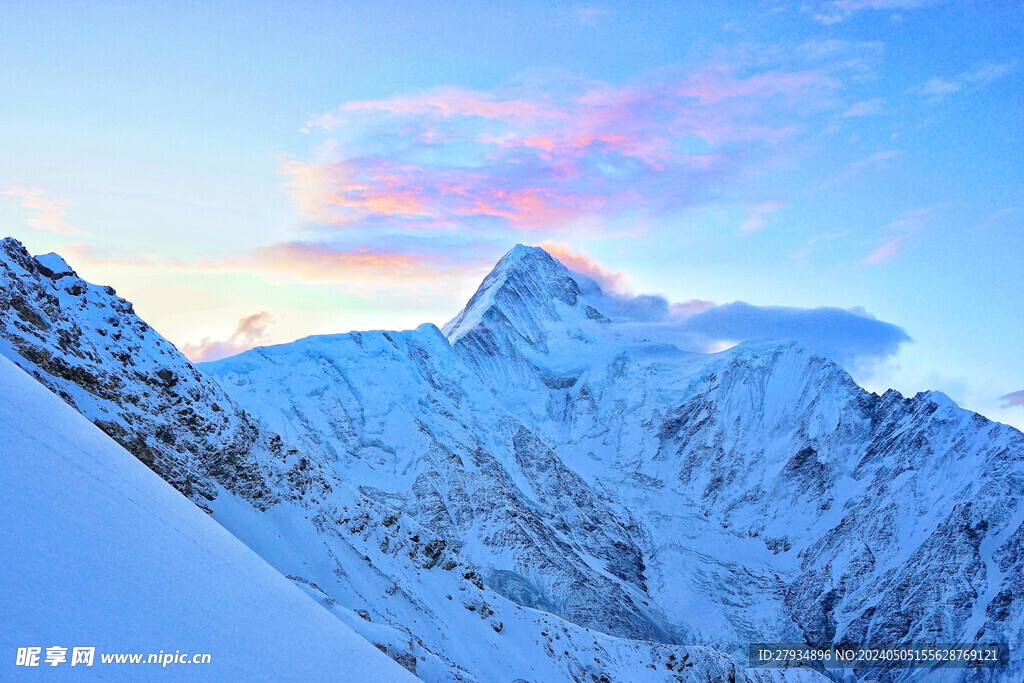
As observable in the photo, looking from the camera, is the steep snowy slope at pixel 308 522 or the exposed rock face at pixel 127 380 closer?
the exposed rock face at pixel 127 380

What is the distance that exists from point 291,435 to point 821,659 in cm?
14472

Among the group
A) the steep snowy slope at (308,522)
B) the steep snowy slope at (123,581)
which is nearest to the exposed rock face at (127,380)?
the steep snowy slope at (308,522)

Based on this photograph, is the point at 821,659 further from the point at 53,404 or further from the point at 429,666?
the point at 53,404

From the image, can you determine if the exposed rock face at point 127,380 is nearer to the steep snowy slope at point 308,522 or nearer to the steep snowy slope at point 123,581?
the steep snowy slope at point 308,522

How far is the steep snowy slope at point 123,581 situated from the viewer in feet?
23.1

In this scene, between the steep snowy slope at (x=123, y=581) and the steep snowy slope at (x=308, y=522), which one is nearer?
the steep snowy slope at (x=123, y=581)

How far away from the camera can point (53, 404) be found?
11836mm

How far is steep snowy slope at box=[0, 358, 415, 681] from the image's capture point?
7.03 m

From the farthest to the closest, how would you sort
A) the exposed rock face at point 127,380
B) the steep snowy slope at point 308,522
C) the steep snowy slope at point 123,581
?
the steep snowy slope at point 308,522
the exposed rock face at point 127,380
the steep snowy slope at point 123,581

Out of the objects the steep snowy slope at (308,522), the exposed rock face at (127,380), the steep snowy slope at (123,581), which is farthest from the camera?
the steep snowy slope at (308,522)

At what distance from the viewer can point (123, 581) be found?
803cm

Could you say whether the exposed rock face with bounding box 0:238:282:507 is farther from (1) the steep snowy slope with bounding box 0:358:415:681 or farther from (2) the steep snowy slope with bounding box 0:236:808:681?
(1) the steep snowy slope with bounding box 0:358:415:681

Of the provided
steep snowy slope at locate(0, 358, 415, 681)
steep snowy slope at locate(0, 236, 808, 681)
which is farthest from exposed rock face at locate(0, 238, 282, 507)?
steep snowy slope at locate(0, 358, 415, 681)

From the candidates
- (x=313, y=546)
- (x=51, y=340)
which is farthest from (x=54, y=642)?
(x=313, y=546)
